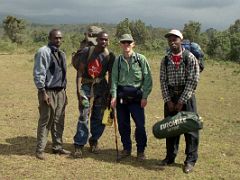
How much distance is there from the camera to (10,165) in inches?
276

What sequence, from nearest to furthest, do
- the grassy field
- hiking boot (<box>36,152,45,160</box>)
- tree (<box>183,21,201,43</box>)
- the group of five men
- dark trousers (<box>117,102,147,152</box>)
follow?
the group of five men, the grassy field, dark trousers (<box>117,102,147,152</box>), hiking boot (<box>36,152,45,160</box>), tree (<box>183,21,201,43</box>)

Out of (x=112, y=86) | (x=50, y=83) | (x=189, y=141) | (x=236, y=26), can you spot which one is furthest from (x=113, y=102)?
(x=236, y=26)

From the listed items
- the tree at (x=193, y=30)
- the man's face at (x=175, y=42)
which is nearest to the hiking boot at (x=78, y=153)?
the man's face at (x=175, y=42)

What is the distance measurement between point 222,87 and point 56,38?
12.1m

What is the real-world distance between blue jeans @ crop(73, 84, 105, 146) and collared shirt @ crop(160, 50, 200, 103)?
4.25 feet

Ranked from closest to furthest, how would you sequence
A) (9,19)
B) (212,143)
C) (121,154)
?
1. (121,154)
2. (212,143)
3. (9,19)

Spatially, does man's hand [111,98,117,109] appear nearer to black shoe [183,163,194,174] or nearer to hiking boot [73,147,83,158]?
hiking boot [73,147,83,158]

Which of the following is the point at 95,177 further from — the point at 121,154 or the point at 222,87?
the point at 222,87

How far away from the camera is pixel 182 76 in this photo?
6.64 m

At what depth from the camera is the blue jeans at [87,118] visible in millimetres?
7402

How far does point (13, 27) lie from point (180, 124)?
50.8 metres

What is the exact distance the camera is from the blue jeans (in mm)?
7402

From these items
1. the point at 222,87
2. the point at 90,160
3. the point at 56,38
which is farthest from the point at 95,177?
the point at 222,87

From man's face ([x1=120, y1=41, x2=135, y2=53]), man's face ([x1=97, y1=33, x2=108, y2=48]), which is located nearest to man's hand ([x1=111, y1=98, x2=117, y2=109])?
man's face ([x1=120, y1=41, x2=135, y2=53])
